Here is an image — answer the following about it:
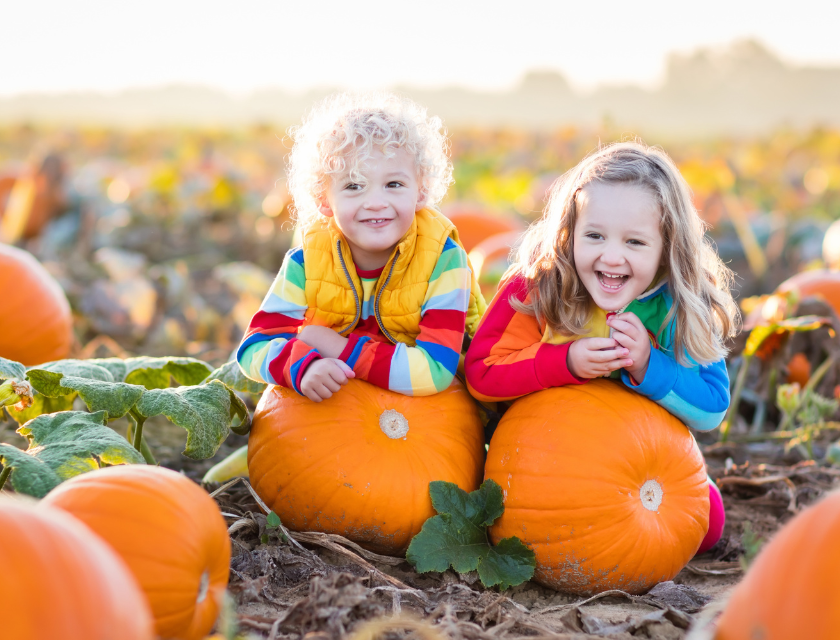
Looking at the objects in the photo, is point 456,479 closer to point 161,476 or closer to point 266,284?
point 161,476

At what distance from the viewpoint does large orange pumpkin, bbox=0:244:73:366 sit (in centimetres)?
371

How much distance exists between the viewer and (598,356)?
8.25 ft

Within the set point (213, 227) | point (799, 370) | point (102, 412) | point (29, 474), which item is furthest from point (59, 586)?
point (213, 227)

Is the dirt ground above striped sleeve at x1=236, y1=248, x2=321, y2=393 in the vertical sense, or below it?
below

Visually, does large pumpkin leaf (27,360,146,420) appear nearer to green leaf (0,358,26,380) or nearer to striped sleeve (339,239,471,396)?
green leaf (0,358,26,380)

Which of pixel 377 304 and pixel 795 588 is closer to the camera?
pixel 795 588

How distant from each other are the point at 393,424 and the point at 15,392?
3.82 ft

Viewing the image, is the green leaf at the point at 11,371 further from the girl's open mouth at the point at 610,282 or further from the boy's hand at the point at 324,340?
the girl's open mouth at the point at 610,282

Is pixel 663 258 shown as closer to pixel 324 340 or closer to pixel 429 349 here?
pixel 429 349

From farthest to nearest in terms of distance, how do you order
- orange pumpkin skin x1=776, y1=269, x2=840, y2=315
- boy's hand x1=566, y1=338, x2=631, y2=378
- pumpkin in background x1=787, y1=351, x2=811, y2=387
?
orange pumpkin skin x1=776, y1=269, x2=840, y2=315 → pumpkin in background x1=787, y1=351, x2=811, y2=387 → boy's hand x1=566, y1=338, x2=631, y2=378

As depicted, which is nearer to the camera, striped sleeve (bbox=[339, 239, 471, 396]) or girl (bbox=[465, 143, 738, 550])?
girl (bbox=[465, 143, 738, 550])

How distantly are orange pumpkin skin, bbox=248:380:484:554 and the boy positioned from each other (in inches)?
3.7

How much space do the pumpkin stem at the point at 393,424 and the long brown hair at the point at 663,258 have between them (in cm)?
55

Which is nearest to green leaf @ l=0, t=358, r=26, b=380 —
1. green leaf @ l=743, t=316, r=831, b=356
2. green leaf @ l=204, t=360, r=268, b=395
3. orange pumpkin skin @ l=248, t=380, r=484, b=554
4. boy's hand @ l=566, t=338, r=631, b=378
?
green leaf @ l=204, t=360, r=268, b=395
